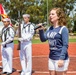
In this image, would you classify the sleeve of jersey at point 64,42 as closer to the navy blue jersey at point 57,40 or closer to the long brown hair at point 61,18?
the navy blue jersey at point 57,40

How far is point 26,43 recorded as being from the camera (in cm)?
782

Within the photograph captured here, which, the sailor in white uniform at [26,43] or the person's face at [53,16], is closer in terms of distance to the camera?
the person's face at [53,16]

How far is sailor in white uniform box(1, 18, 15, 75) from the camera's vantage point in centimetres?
816

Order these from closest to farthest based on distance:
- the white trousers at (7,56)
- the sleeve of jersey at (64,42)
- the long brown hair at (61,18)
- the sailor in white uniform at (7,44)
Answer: the sleeve of jersey at (64,42)
the long brown hair at (61,18)
the sailor in white uniform at (7,44)
the white trousers at (7,56)

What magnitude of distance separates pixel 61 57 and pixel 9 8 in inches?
1980

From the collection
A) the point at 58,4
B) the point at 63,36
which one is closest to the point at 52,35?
the point at 63,36

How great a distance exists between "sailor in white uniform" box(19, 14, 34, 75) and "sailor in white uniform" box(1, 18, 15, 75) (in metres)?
0.56

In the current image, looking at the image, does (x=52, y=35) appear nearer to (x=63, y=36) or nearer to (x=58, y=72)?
(x=63, y=36)

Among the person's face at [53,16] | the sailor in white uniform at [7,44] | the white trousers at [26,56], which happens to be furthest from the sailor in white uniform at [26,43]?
the person's face at [53,16]

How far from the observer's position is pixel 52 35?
16.0 feet

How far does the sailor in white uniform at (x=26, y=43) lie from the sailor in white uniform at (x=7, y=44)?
56cm

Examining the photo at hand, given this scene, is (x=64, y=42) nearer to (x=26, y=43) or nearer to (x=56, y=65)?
(x=56, y=65)

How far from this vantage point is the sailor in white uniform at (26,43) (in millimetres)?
7660

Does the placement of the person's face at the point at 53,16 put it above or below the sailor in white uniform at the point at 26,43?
above
